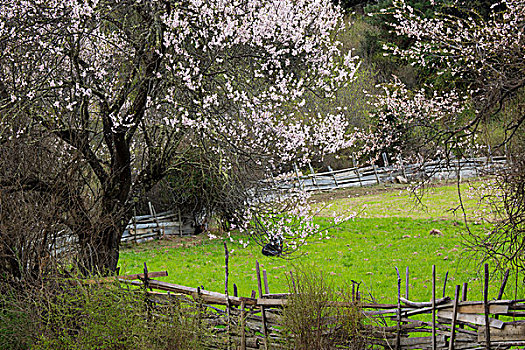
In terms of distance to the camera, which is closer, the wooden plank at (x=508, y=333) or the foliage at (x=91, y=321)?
the wooden plank at (x=508, y=333)

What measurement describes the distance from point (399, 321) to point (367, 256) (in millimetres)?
6293

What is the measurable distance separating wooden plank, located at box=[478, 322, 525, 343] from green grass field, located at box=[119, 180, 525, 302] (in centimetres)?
267

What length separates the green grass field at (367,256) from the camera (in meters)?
7.93

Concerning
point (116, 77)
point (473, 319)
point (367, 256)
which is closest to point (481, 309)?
point (473, 319)

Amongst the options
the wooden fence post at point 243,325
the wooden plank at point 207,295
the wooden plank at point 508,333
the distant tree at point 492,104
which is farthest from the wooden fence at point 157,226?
the wooden plank at point 508,333

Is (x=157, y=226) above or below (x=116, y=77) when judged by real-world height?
below

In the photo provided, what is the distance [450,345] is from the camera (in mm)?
3502

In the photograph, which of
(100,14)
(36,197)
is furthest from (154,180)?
(100,14)

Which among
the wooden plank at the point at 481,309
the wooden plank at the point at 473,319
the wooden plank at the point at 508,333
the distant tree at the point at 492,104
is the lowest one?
the wooden plank at the point at 508,333

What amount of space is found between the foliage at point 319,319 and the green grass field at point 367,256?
6.69 ft

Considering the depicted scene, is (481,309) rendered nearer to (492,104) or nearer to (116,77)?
(492,104)

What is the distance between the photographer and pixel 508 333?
10.6 ft

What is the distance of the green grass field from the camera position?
793 cm

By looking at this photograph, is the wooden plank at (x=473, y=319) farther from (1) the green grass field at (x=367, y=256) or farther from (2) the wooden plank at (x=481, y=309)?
(1) the green grass field at (x=367, y=256)
